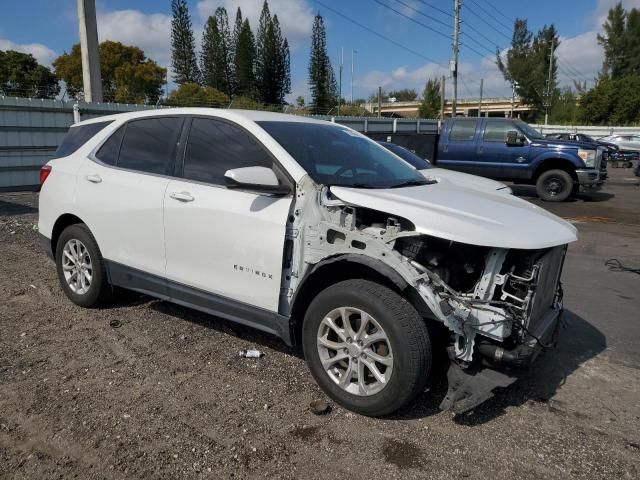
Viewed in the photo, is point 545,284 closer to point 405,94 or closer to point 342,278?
point 342,278

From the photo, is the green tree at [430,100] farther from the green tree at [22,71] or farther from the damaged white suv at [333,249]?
the damaged white suv at [333,249]

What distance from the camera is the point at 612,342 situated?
4379 mm

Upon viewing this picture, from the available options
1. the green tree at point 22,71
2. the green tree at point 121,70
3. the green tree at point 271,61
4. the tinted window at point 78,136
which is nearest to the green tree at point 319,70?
the green tree at point 271,61

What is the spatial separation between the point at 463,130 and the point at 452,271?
38.4 ft

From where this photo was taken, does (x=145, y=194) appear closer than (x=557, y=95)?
Yes

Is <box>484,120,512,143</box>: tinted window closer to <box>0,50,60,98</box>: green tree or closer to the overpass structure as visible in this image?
<box>0,50,60,98</box>: green tree

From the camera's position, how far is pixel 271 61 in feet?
A: 236

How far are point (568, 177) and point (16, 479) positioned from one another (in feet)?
43.8

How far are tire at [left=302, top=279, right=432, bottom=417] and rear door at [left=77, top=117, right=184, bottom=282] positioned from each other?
1486 mm

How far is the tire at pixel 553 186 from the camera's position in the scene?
522 inches

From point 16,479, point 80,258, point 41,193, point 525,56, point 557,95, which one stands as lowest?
point 16,479

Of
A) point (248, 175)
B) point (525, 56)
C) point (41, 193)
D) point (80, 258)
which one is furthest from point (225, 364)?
point (525, 56)

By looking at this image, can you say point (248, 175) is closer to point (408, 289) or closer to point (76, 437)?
point (408, 289)

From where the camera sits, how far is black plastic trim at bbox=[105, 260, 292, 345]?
3.45 metres
